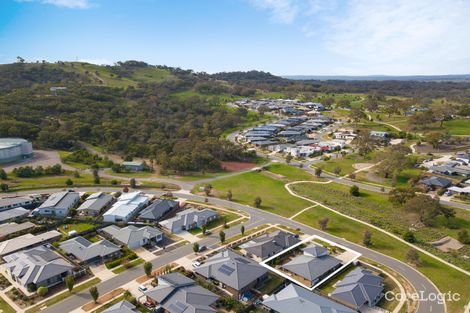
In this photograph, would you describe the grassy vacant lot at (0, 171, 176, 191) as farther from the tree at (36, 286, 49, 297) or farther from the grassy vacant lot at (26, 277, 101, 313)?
the tree at (36, 286, 49, 297)

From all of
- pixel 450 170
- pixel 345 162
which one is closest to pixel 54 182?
pixel 345 162

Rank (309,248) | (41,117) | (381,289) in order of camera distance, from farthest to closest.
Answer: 1. (41,117)
2. (309,248)
3. (381,289)

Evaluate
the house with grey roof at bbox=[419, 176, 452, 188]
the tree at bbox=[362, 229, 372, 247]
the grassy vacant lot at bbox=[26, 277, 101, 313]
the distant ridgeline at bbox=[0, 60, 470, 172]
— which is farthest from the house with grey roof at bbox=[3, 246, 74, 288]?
the house with grey roof at bbox=[419, 176, 452, 188]

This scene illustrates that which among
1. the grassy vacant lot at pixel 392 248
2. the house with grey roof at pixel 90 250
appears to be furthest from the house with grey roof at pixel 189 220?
the grassy vacant lot at pixel 392 248

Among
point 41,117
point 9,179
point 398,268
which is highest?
point 41,117

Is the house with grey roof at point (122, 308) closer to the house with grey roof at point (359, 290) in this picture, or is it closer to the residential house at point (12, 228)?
the house with grey roof at point (359, 290)

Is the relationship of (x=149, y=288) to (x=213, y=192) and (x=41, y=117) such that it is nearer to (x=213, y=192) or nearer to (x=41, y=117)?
(x=213, y=192)

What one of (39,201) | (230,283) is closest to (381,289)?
(230,283)
